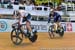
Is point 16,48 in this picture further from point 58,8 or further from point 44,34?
point 58,8

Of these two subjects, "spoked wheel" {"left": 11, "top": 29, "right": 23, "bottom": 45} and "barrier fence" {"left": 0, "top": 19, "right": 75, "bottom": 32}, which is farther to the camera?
"barrier fence" {"left": 0, "top": 19, "right": 75, "bottom": 32}

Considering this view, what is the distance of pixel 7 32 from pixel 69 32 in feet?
12.4

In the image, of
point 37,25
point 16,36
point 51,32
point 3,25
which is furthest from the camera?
point 37,25

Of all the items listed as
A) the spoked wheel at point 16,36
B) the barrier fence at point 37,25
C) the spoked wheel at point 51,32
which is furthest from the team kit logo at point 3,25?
the spoked wheel at point 16,36

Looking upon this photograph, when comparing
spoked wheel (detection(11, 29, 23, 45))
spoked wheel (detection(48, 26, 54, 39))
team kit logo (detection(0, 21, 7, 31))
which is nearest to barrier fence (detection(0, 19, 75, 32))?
team kit logo (detection(0, 21, 7, 31))

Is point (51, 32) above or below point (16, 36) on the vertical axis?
below

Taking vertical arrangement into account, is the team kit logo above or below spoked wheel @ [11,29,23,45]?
below

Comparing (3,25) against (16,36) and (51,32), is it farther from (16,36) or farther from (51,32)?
(16,36)

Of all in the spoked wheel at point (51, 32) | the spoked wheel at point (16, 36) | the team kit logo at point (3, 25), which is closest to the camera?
the spoked wheel at point (16, 36)

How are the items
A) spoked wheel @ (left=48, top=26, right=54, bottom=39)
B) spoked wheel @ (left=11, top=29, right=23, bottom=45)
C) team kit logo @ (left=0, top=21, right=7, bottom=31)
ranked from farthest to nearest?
team kit logo @ (left=0, top=21, right=7, bottom=31) → spoked wheel @ (left=48, top=26, right=54, bottom=39) → spoked wheel @ (left=11, top=29, right=23, bottom=45)

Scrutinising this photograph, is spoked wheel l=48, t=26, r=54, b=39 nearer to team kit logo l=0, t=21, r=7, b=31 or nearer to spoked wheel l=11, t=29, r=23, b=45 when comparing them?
spoked wheel l=11, t=29, r=23, b=45

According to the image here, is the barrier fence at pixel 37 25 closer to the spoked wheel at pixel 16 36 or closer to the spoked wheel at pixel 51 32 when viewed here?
the spoked wheel at pixel 51 32

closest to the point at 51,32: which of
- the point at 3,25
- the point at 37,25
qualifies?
the point at 37,25

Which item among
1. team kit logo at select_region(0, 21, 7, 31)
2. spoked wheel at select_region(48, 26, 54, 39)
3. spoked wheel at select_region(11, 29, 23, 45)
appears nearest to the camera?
spoked wheel at select_region(11, 29, 23, 45)
